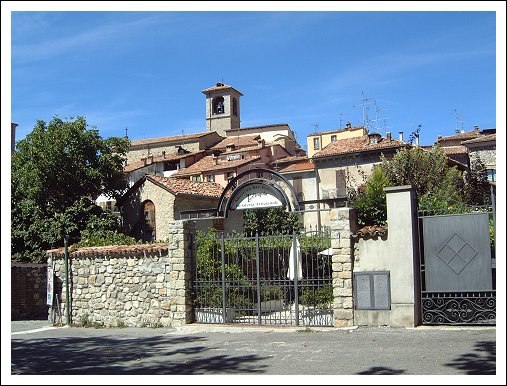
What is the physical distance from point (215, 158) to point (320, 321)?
126 ft

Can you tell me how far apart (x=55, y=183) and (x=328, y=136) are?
110 ft

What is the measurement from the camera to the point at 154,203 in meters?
29.4

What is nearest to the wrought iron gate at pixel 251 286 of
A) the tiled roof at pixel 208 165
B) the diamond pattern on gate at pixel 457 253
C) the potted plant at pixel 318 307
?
the potted plant at pixel 318 307

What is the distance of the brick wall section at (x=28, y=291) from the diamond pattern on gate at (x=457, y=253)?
50.1 ft

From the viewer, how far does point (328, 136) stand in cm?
5738

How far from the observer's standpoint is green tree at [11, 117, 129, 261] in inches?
1068

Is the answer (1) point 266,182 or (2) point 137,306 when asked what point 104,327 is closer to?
(2) point 137,306

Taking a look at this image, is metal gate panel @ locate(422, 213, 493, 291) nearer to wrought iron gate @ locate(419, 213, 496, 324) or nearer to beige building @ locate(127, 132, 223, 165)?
wrought iron gate @ locate(419, 213, 496, 324)

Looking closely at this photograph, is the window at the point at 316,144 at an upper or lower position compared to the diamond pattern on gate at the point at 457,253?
upper

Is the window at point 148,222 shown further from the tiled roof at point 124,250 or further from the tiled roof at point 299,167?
the tiled roof at point 299,167

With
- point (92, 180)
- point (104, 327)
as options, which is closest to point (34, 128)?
point (92, 180)

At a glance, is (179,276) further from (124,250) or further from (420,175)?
(420,175)

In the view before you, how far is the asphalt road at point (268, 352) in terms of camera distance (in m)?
8.29

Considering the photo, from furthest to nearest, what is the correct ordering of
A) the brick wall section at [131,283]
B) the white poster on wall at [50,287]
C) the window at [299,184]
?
the window at [299,184]
the white poster on wall at [50,287]
the brick wall section at [131,283]
